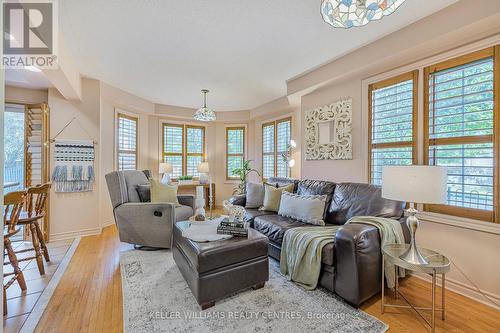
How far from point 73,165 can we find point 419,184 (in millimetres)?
4486

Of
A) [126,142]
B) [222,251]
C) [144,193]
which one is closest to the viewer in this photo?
[222,251]

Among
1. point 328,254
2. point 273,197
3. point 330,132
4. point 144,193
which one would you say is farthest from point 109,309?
point 330,132

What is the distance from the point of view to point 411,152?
2527mm

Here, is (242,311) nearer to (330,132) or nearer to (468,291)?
(468,291)

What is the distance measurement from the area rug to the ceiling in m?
2.56

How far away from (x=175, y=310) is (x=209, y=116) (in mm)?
3123

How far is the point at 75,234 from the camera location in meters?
3.59

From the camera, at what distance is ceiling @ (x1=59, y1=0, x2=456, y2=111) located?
200 cm

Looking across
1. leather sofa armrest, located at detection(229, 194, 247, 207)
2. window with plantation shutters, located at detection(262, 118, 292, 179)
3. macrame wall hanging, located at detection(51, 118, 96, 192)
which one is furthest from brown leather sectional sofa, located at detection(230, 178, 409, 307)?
macrame wall hanging, located at detection(51, 118, 96, 192)

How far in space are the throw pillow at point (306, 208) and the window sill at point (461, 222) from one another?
102cm

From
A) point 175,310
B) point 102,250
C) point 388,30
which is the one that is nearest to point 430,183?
point 388,30

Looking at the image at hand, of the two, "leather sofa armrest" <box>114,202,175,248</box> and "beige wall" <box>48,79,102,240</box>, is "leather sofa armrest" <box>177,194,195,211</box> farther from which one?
"beige wall" <box>48,79,102,240</box>

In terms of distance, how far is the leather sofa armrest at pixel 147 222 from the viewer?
9.64 ft

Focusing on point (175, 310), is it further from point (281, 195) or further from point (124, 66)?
point (124, 66)
